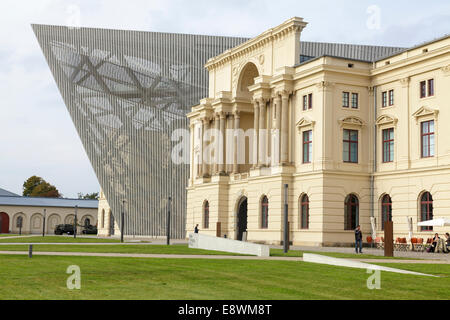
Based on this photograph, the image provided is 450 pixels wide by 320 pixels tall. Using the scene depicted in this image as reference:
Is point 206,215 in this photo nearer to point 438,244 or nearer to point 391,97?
point 391,97

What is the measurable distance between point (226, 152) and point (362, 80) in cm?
1959

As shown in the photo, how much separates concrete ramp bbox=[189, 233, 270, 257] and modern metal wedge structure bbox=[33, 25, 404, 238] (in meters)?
41.8

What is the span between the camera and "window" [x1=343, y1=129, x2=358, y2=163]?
183 feet

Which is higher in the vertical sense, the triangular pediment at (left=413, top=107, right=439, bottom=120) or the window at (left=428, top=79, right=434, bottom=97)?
the window at (left=428, top=79, right=434, bottom=97)

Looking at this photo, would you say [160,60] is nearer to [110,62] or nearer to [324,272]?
[110,62]

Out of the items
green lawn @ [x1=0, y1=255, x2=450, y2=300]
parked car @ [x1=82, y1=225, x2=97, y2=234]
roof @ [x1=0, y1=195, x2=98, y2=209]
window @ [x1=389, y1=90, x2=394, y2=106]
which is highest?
window @ [x1=389, y1=90, x2=394, y2=106]

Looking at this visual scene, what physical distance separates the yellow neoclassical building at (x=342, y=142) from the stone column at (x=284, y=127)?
0.28 feet

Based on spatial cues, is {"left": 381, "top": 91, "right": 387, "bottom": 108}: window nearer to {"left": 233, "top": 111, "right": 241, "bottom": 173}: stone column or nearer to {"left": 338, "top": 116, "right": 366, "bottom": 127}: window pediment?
{"left": 338, "top": 116, "right": 366, "bottom": 127}: window pediment

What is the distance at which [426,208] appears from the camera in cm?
4944

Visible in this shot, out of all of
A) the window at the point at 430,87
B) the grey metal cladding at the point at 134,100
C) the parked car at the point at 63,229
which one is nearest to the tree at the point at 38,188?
the parked car at the point at 63,229

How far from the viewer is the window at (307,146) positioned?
57088mm

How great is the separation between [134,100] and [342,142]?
37.3m

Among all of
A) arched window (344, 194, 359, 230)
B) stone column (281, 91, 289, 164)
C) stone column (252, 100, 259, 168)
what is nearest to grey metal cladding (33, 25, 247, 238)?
stone column (252, 100, 259, 168)

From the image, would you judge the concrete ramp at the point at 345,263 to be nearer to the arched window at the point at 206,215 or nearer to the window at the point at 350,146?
the window at the point at 350,146
